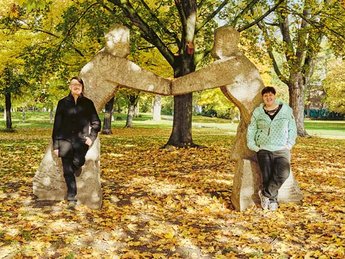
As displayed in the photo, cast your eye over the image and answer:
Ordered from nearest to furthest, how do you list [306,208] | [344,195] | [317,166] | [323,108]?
[306,208] → [344,195] → [317,166] → [323,108]

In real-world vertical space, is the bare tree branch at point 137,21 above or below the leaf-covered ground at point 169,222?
above

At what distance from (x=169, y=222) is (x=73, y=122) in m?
2.24

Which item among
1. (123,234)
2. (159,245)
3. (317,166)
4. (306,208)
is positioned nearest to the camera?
(159,245)

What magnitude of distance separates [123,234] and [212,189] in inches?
131

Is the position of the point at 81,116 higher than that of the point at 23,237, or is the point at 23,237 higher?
the point at 81,116

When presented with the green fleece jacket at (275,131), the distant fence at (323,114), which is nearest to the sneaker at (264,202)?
the green fleece jacket at (275,131)

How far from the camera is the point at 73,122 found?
664 centimetres

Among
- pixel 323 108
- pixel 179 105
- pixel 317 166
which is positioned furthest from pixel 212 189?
pixel 323 108

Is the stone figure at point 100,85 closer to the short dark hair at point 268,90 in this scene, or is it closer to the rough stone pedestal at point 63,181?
the rough stone pedestal at point 63,181

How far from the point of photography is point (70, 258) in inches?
184

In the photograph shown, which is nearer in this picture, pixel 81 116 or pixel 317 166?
pixel 81 116

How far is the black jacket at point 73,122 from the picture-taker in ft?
21.8

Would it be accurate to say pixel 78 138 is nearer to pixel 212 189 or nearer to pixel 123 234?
pixel 123 234

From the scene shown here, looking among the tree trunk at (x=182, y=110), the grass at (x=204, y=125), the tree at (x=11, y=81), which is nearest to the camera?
the tree trunk at (x=182, y=110)
